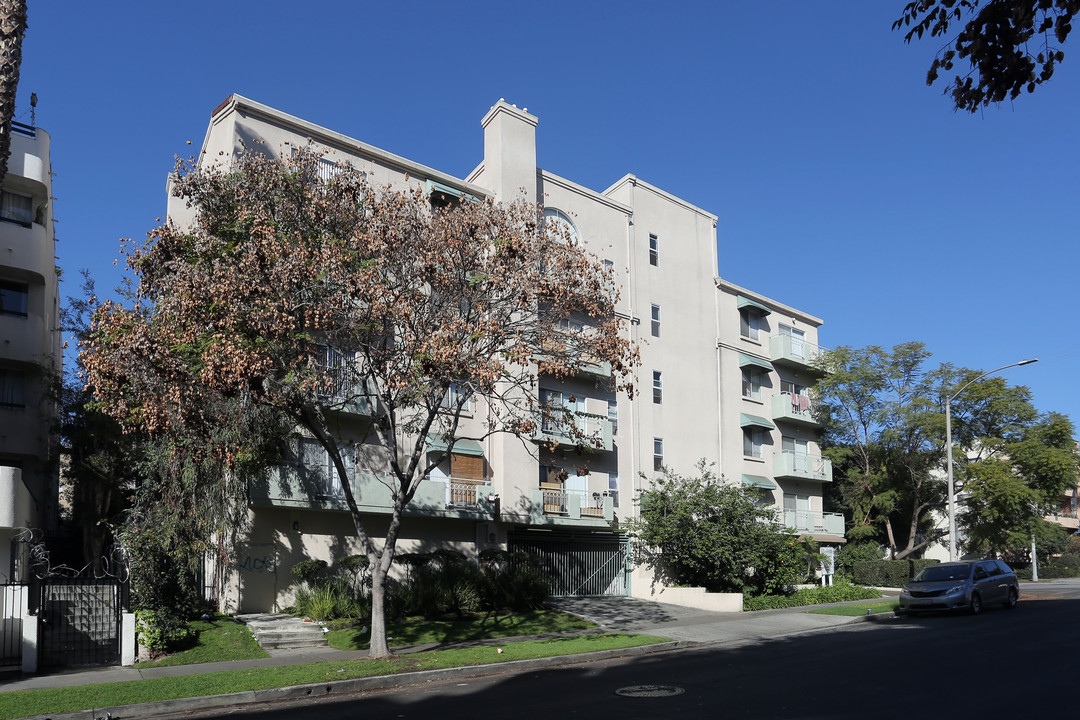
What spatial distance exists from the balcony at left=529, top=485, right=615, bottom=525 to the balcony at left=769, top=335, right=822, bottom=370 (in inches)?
532

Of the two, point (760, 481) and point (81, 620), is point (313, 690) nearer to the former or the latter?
point (81, 620)

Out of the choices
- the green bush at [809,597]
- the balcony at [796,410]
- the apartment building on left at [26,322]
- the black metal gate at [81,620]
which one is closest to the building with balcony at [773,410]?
the balcony at [796,410]

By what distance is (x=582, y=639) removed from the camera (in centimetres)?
1827

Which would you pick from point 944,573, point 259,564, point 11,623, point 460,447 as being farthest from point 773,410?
point 11,623

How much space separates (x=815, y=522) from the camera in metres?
38.8

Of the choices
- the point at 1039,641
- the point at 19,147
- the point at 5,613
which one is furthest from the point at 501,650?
the point at 19,147

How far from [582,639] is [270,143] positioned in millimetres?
16038

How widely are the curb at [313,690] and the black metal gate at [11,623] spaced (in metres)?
5.08

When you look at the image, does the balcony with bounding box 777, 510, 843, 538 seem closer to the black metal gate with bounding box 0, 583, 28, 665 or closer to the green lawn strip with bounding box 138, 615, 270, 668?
the green lawn strip with bounding box 138, 615, 270, 668

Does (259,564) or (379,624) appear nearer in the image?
(379,624)

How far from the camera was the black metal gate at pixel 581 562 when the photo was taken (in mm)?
27984

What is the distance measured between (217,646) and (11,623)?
12.2 ft

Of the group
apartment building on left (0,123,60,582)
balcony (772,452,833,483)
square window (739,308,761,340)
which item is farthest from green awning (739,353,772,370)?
apartment building on left (0,123,60,582)

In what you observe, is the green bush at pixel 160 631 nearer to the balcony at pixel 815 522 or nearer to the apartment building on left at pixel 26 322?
the apartment building on left at pixel 26 322
